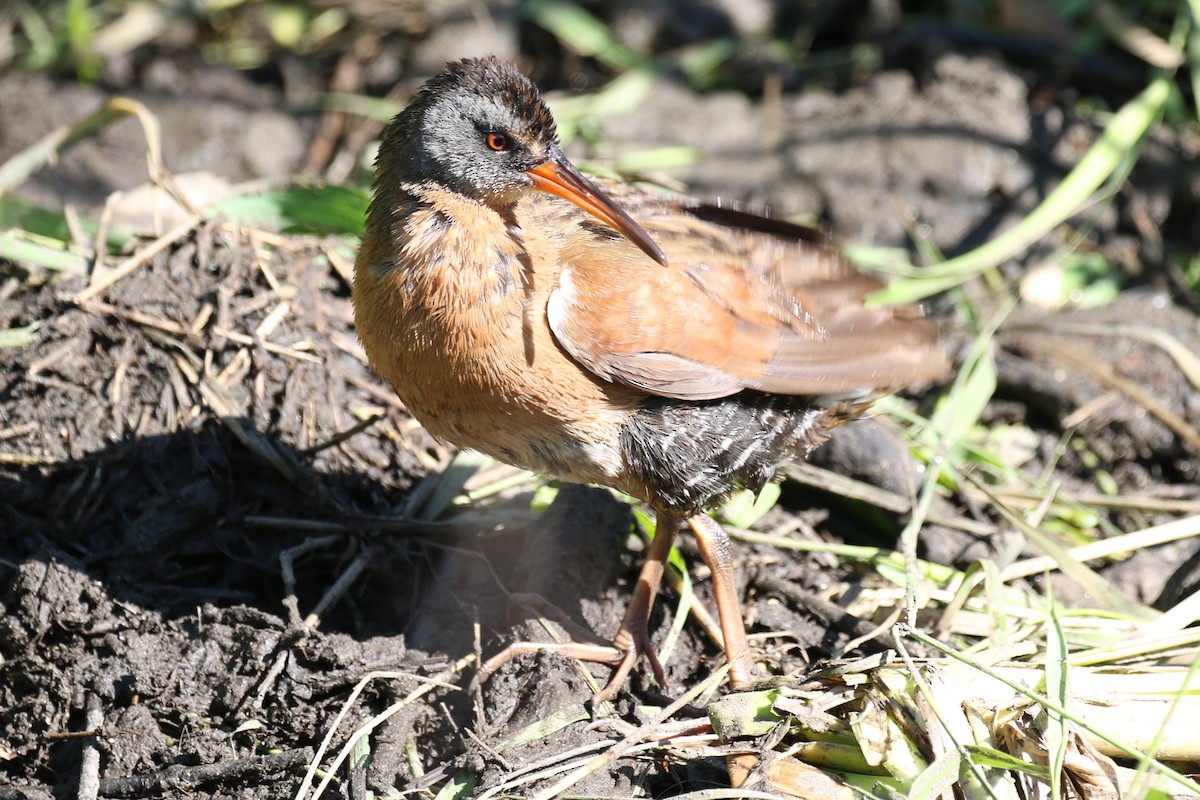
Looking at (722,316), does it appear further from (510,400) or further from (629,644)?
(629,644)

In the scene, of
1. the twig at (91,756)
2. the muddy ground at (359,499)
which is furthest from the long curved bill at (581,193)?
the twig at (91,756)

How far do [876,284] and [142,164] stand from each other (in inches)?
151

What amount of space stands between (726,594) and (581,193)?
132cm

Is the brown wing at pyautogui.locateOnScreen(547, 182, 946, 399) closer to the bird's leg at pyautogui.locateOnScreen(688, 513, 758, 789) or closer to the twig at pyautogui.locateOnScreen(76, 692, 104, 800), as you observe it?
the bird's leg at pyautogui.locateOnScreen(688, 513, 758, 789)

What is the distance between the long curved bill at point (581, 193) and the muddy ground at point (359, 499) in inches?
44.6

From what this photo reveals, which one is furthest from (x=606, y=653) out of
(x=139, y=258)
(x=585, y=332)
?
(x=139, y=258)

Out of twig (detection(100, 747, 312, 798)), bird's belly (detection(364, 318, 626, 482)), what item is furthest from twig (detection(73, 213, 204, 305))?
twig (detection(100, 747, 312, 798))

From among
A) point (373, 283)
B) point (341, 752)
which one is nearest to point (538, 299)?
point (373, 283)

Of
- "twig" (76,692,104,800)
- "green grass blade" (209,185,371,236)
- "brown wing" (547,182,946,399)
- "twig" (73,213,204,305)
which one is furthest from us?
"green grass blade" (209,185,371,236)

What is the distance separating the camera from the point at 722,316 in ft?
12.0

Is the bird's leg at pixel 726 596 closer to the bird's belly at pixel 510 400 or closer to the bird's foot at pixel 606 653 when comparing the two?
the bird's foot at pixel 606 653

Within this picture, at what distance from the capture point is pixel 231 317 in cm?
446

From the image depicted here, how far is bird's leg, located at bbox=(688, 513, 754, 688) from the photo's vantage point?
3734mm

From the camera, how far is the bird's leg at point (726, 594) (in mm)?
3734
